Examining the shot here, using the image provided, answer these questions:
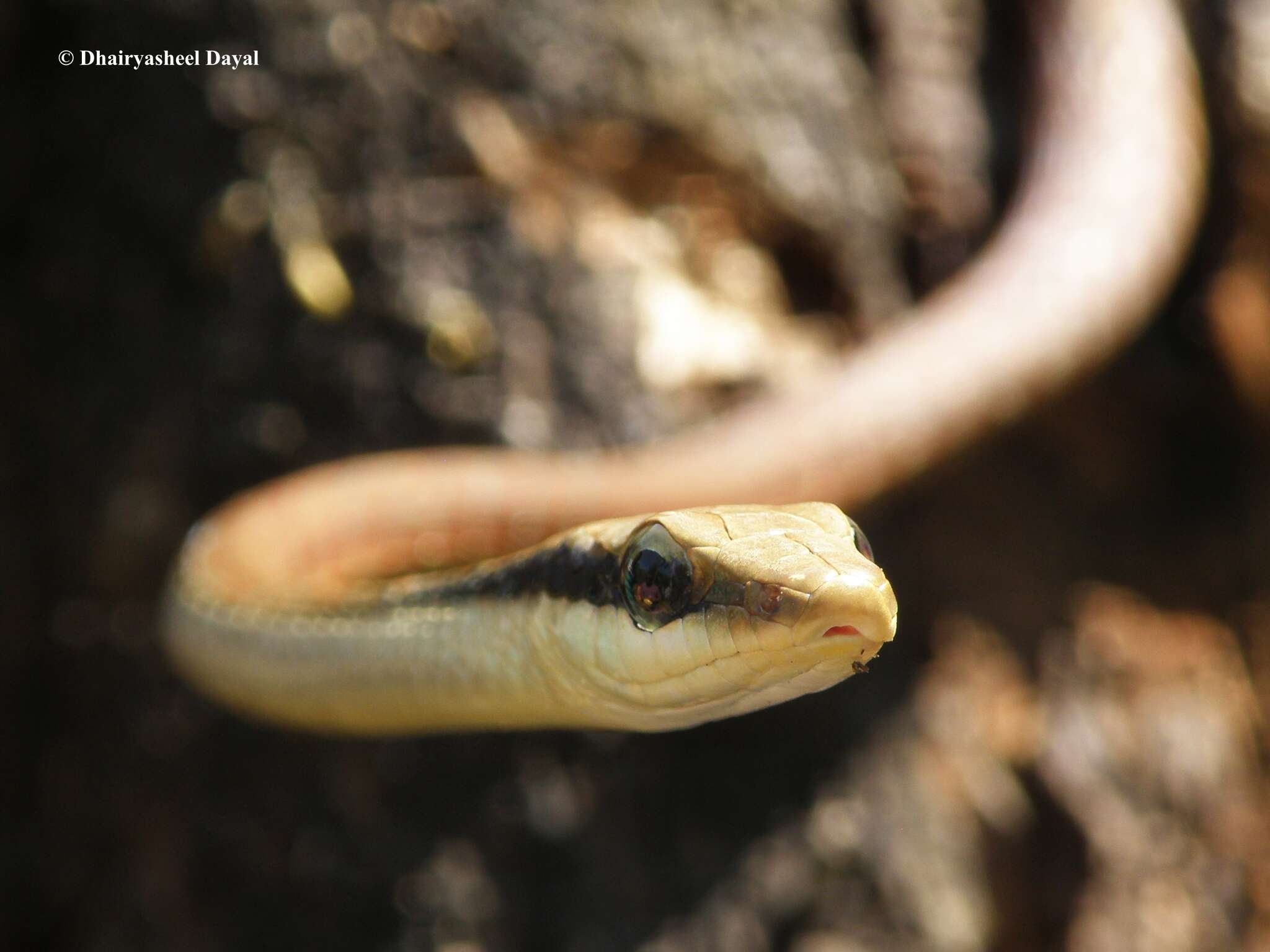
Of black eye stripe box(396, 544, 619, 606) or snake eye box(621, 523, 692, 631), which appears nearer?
snake eye box(621, 523, 692, 631)

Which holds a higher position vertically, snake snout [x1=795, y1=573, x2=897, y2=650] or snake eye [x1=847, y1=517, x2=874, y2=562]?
snake snout [x1=795, y1=573, x2=897, y2=650]

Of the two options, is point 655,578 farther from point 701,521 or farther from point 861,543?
point 861,543

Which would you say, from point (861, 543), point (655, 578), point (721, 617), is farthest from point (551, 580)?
point (861, 543)

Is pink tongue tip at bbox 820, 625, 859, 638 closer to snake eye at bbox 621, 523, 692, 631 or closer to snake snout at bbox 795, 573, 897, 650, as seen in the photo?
snake snout at bbox 795, 573, 897, 650

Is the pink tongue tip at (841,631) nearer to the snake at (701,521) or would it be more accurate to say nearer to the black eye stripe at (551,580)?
the snake at (701,521)

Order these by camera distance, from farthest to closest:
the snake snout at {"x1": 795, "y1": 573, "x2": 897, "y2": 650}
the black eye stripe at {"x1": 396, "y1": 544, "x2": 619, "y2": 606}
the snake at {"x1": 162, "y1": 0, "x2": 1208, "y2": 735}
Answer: the black eye stripe at {"x1": 396, "y1": 544, "x2": 619, "y2": 606} < the snake at {"x1": 162, "y1": 0, "x2": 1208, "y2": 735} < the snake snout at {"x1": 795, "y1": 573, "x2": 897, "y2": 650}

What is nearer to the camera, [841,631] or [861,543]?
[841,631]

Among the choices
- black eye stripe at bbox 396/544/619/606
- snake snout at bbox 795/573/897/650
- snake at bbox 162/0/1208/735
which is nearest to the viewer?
snake snout at bbox 795/573/897/650

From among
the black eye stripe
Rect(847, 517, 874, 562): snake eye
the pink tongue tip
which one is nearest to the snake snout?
the pink tongue tip

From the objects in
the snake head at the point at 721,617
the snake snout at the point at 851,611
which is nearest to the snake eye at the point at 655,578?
the snake head at the point at 721,617
